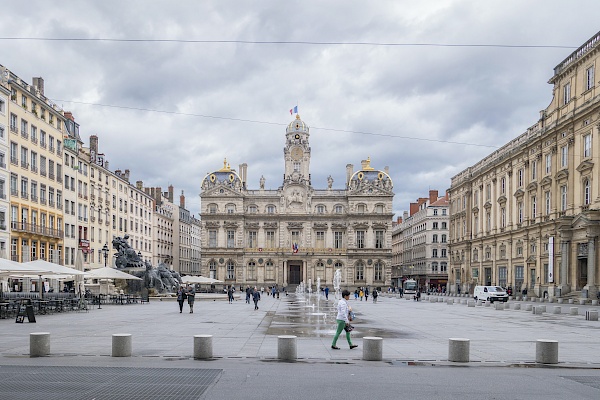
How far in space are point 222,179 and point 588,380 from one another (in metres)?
101

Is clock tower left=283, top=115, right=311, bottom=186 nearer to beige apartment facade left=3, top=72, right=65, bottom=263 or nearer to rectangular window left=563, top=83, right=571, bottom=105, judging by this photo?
beige apartment facade left=3, top=72, right=65, bottom=263

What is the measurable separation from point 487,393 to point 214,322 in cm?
1888

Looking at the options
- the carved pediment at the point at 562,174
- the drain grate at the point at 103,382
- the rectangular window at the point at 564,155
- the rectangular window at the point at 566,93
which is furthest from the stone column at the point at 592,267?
the drain grate at the point at 103,382

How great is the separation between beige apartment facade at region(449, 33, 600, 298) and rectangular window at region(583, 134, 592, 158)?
0.08 m

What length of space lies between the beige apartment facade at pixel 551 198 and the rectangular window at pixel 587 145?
0.08 meters

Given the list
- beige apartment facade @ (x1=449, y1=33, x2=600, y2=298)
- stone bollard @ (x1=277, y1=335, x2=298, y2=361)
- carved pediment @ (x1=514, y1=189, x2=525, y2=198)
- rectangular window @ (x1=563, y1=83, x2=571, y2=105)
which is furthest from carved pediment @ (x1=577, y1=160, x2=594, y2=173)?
stone bollard @ (x1=277, y1=335, x2=298, y2=361)

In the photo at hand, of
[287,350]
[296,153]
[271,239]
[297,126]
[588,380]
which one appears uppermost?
[297,126]

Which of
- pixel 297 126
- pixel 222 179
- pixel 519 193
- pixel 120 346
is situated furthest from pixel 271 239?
pixel 120 346

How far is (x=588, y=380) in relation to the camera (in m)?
13.5

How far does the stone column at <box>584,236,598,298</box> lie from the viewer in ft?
156

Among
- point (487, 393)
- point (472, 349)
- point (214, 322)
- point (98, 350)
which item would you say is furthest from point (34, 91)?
point (487, 393)

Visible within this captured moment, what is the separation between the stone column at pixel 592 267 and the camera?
→ 4753cm

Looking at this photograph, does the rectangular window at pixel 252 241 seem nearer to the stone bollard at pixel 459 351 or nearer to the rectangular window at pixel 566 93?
the rectangular window at pixel 566 93

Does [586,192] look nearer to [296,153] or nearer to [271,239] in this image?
[296,153]
